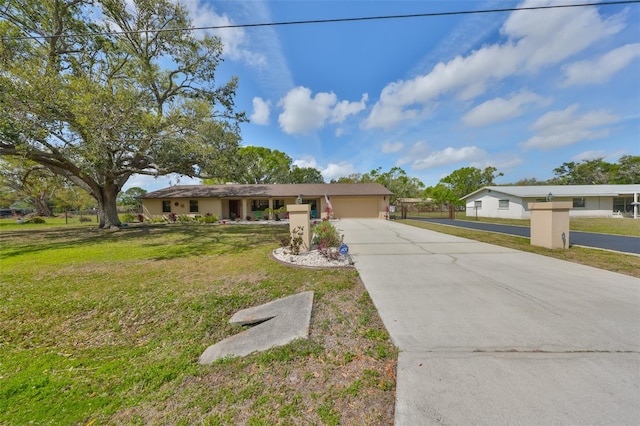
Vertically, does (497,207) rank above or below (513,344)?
above

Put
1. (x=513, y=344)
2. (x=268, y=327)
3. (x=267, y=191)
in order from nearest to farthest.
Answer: (x=513, y=344)
(x=268, y=327)
(x=267, y=191)

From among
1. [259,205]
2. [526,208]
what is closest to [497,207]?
[526,208]

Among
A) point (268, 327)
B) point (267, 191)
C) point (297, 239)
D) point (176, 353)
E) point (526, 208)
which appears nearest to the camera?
point (176, 353)

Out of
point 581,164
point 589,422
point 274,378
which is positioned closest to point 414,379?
point 589,422

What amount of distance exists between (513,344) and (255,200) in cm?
2360

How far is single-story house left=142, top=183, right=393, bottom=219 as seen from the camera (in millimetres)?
22875

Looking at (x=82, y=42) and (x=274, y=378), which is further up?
(x=82, y=42)

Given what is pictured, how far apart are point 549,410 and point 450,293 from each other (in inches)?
98.9

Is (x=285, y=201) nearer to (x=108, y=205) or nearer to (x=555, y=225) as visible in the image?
(x=108, y=205)

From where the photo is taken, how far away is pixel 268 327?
3449 mm

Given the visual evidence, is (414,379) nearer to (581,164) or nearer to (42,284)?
(42,284)

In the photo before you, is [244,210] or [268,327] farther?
[244,210]

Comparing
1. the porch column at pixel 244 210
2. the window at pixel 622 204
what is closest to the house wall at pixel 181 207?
the porch column at pixel 244 210

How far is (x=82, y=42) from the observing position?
11.9 meters
